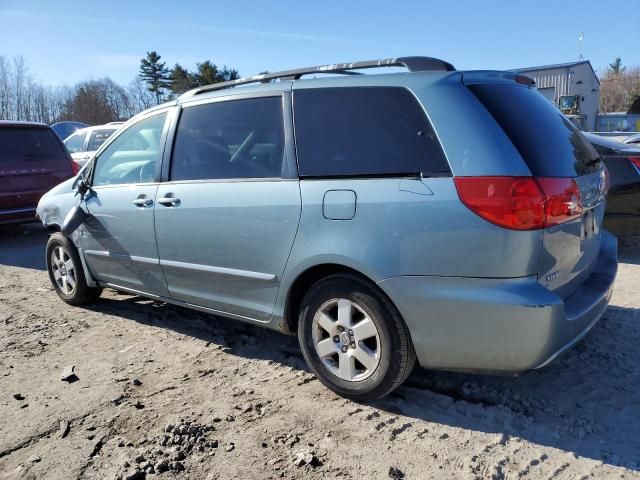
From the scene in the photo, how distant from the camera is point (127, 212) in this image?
4156mm

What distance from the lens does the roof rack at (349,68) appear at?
2959 millimetres

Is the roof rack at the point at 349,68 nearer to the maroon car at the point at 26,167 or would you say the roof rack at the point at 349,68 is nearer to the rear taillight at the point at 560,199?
the rear taillight at the point at 560,199

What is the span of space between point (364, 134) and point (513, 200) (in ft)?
2.88

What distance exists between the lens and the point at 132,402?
3182mm

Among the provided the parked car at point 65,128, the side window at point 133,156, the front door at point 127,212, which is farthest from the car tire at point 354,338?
the parked car at point 65,128

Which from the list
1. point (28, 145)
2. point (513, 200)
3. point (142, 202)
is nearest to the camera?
point (513, 200)

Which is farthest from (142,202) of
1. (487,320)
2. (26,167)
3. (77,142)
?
(77,142)

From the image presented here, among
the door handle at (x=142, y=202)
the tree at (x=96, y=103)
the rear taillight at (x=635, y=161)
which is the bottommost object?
the door handle at (x=142, y=202)

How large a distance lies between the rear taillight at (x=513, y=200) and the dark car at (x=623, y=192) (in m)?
3.69

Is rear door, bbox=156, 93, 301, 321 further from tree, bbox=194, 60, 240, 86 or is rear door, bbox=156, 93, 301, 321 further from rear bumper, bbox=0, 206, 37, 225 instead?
tree, bbox=194, 60, 240, 86

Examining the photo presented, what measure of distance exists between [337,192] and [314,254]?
1.20 ft

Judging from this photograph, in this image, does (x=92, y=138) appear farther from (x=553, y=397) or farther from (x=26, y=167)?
(x=553, y=397)

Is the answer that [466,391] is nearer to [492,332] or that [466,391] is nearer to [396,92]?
[492,332]

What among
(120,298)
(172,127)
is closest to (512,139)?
(172,127)
